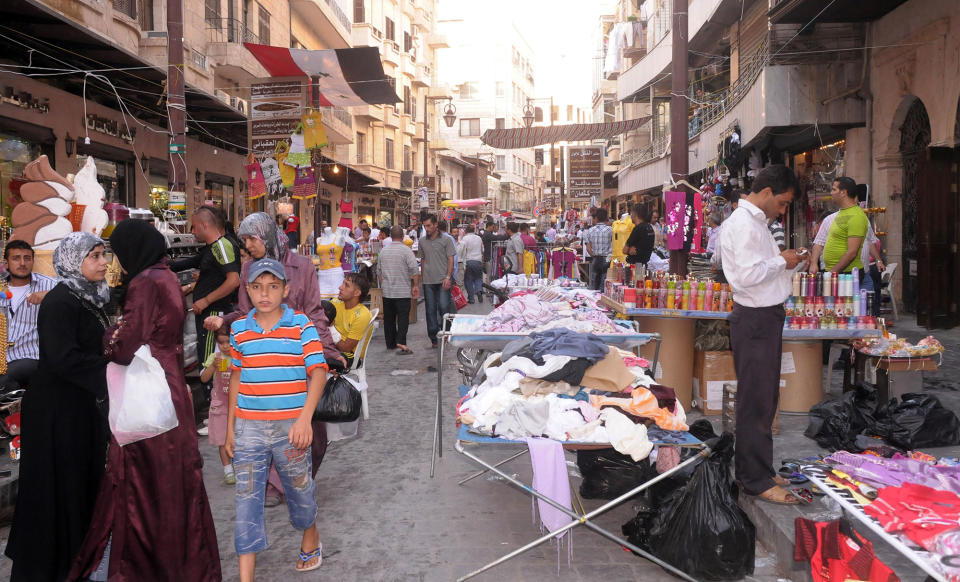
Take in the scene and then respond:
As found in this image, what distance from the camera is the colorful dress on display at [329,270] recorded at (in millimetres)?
11125

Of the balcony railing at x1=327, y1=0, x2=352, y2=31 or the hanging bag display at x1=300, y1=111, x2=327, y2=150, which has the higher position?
the balcony railing at x1=327, y1=0, x2=352, y2=31

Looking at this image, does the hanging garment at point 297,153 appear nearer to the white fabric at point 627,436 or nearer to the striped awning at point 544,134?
the striped awning at point 544,134

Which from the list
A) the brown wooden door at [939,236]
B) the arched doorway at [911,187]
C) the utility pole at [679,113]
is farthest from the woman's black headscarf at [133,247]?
the arched doorway at [911,187]

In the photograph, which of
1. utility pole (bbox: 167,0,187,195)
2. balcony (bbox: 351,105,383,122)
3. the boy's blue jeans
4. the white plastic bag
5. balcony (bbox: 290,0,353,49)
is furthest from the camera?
balcony (bbox: 351,105,383,122)

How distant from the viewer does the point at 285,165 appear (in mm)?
12398

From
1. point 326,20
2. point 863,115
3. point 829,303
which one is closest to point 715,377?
point 829,303

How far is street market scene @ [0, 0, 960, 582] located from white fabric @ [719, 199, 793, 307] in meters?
0.02

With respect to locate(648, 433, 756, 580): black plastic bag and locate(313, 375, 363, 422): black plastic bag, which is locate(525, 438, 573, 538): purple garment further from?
locate(313, 375, 363, 422): black plastic bag

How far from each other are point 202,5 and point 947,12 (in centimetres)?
1692

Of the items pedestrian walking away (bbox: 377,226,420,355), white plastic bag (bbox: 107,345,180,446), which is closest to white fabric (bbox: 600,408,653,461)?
white plastic bag (bbox: 107,345,180,446)

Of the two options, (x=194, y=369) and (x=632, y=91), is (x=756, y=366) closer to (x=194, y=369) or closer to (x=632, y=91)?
(x=194, y=369)

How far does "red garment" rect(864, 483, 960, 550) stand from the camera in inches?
113

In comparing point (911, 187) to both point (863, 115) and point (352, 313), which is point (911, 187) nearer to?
point (863, 115)

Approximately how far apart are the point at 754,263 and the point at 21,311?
19.5 feet
